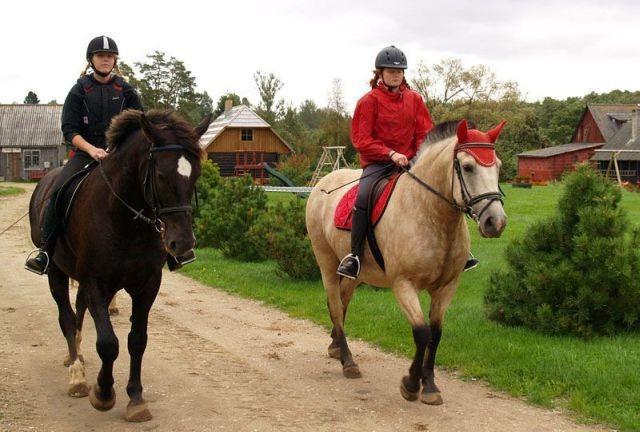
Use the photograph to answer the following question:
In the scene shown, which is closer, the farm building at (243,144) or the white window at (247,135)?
the farm building at (243,144)

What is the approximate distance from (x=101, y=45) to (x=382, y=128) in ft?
9.33

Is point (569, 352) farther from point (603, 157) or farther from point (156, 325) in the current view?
point (603, 157)

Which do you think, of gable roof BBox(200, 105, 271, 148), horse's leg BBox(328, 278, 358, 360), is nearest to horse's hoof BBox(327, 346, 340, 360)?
horse's leg BBox(328, 278, 358, 360)

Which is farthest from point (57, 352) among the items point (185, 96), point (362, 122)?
point (185, 96)

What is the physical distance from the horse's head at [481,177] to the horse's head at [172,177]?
6.96 feet

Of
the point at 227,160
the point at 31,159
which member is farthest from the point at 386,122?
the point at 31,159

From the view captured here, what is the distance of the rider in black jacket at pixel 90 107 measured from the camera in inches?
243

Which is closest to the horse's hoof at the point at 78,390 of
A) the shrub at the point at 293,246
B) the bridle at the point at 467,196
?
the bridle at the point at 467,196

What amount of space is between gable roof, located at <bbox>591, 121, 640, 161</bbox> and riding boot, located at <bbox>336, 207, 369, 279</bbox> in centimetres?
4996

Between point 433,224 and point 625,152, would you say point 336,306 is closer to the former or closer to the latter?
point 433,224

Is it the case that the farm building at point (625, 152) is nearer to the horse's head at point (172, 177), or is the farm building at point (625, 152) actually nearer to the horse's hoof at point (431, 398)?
the horse's hoof at point (431, 398)

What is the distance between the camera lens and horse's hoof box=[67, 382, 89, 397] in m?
6.02

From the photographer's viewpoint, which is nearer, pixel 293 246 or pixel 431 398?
pixel 431 398

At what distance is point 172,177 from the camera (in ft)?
15.9
